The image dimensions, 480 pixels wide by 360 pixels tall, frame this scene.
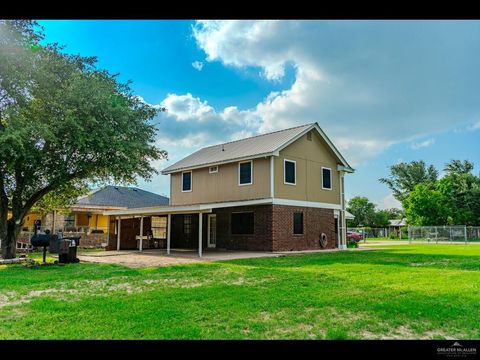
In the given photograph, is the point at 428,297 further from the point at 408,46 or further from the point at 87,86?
the point at 87,86

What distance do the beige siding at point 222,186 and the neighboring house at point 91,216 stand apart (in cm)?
570

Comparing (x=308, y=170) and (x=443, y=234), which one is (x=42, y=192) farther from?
(x=443, y=234)

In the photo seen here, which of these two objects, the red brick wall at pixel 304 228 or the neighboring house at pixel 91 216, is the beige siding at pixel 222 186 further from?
the neighboring house at pixel 91 216

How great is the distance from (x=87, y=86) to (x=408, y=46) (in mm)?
11693

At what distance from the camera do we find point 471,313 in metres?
5.71

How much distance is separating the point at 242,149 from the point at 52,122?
9.22 metres

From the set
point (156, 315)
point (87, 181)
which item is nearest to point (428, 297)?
point (156, 315)

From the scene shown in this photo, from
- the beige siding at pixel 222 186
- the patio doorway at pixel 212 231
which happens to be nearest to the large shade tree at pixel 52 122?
the beige siding at pixel 222 186

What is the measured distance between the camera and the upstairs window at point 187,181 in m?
21.6

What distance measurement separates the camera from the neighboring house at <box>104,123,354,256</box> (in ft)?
57.8

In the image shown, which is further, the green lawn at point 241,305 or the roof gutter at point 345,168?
the roof gutter at point 345,168

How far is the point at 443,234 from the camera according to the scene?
33594mm

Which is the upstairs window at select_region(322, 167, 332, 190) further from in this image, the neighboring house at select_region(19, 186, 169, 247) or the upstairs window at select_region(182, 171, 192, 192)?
the neighboring house at select_region(19, 186, 169, 247)

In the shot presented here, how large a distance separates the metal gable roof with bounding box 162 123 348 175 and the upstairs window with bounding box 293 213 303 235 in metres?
3.37
